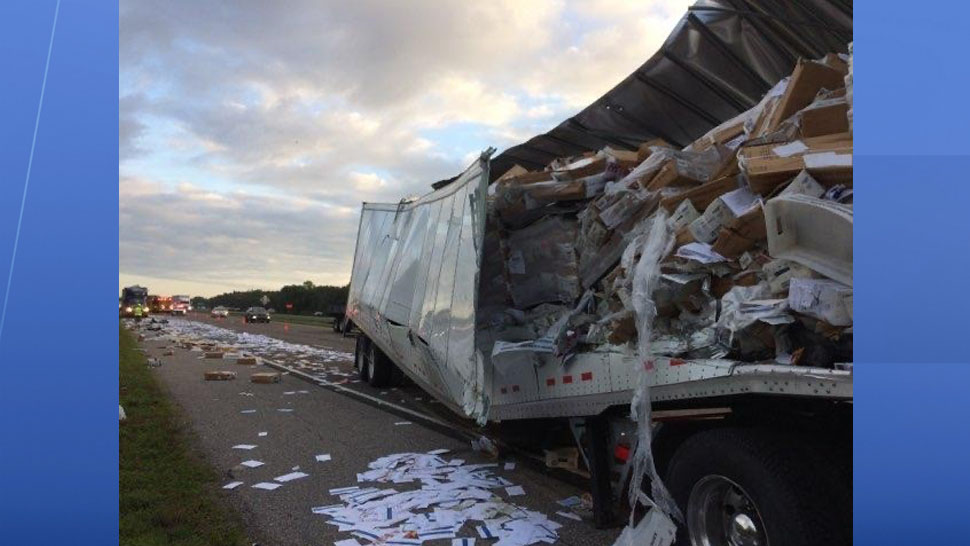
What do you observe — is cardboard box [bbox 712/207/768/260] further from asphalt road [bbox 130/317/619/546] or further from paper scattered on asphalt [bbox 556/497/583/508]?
paper scattered on asphalt [bbox 556/497/583/508]

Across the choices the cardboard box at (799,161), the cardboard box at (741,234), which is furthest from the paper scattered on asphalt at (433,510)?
the cardboard box at (799,161)

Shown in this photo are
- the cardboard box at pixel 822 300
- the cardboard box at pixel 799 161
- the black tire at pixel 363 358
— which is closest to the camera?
the cardboard box at pixel 822 300

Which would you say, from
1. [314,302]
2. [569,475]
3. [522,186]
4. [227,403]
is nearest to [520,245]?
[522,186]

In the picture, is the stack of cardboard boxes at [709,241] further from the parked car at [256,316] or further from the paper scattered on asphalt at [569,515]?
the parked car at [256,316]

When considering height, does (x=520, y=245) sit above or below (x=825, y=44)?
below

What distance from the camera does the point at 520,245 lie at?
612 centimetres

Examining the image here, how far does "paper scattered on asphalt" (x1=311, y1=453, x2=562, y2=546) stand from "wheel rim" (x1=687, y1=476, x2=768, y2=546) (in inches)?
50.2

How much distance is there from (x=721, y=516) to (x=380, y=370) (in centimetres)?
901

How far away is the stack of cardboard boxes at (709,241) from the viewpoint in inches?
126

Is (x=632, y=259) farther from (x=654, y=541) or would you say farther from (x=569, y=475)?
(x=569, y=475)

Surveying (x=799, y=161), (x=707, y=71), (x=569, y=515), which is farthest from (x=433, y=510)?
(x=707, y=71)

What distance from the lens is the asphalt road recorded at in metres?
4.91

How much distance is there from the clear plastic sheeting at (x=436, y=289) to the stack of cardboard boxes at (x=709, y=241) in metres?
A: 0.43

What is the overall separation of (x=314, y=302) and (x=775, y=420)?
82.5m
